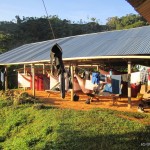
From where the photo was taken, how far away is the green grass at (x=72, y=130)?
8.98 metres

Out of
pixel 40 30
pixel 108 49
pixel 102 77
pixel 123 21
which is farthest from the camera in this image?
pixel 123 21

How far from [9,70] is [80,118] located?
16833 millimetres

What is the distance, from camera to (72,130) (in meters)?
10.1

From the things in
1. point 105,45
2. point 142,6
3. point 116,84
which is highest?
point 142,6

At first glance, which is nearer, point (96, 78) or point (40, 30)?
point (96, 78)

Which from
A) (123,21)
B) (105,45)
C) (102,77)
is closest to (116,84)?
(102,77)

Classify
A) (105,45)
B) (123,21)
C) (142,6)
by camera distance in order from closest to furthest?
(142,6) < (105,45) < (123,21)

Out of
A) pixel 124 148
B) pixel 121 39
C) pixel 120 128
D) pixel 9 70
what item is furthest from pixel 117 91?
pixel 9 70

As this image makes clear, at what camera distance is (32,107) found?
1402cm

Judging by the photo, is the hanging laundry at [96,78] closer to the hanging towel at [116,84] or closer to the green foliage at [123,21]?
the hanging towel at [116,84]

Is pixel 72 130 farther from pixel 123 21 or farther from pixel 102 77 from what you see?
pixel 123 21

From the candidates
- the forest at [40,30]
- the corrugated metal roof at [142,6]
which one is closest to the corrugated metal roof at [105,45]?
the corrugated metal roof at [142,6]

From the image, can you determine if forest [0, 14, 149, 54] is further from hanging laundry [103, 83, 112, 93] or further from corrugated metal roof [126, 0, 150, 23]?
corrugated metal roof [126, 0, 150, 23]

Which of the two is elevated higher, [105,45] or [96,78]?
[105,45]
